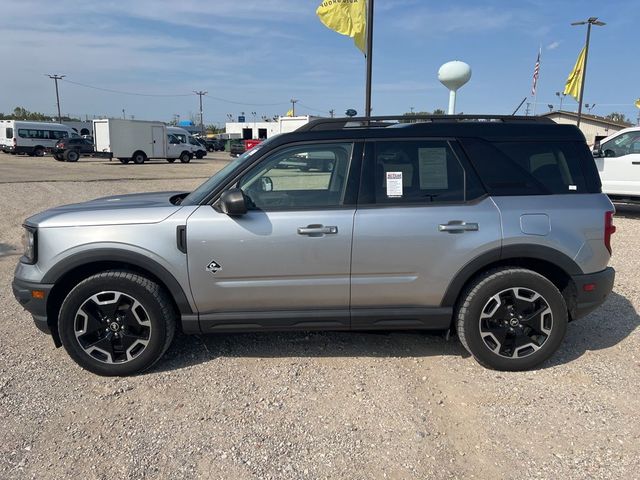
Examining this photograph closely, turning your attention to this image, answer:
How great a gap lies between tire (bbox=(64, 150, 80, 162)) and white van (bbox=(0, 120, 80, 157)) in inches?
146

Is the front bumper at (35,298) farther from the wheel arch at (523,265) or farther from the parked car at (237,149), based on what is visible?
the parked car at (237,149)

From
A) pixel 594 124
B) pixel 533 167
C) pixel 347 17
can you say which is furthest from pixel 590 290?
pixel 594 124

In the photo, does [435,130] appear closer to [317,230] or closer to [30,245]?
[317,230]

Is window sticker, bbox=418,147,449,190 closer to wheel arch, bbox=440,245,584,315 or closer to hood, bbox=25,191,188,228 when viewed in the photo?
wheel arch, bbox=440,245,584,315

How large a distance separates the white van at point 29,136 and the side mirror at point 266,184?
3582 cm

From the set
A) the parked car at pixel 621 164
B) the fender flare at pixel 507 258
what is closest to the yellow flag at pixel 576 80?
the parked car at pixel 621 164

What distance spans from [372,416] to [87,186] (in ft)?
51.7

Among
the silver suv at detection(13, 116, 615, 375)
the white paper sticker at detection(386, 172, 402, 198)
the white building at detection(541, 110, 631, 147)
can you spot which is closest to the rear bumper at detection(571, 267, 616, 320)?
the silver suv at detection(13, 116, 615, 375)

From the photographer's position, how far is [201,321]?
340 centimetres

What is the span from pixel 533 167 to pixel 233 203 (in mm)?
2207

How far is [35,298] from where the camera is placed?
3322 mm

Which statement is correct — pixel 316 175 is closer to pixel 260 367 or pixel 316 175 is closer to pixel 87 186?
pixel 260 367

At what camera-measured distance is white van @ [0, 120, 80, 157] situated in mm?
33688

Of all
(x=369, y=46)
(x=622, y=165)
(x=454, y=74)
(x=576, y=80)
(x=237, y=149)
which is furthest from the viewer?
(x=237, y=149)
